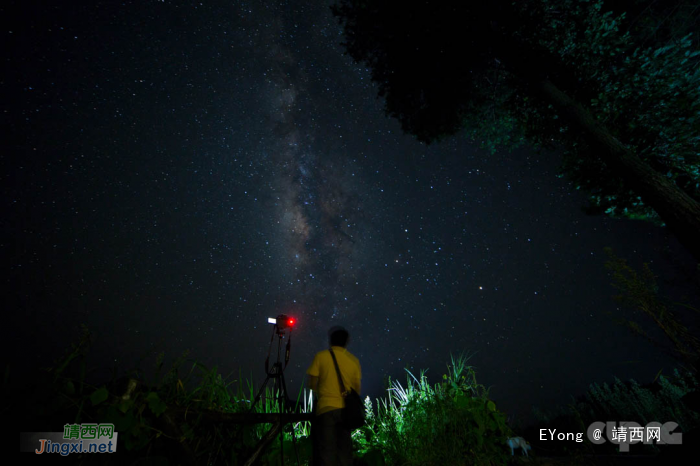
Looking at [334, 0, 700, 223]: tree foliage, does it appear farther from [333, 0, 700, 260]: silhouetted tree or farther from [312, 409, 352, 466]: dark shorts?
[312, 409, 352, 466]: dark shorts

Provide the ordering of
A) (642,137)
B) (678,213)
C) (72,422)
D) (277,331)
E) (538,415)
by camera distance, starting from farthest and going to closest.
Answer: (538,415), (642,137), (277,331), (678,213), (72,422)

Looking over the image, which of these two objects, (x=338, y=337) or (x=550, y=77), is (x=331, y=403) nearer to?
(x=338, y=337)

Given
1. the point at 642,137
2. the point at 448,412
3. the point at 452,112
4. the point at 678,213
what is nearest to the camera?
the point at 448,412

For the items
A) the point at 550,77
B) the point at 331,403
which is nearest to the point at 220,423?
the point at 331,403

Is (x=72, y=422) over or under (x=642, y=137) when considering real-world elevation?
under

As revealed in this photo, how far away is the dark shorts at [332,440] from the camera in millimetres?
2764

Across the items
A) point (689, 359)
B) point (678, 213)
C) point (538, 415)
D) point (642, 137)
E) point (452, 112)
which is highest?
point (452, 112)

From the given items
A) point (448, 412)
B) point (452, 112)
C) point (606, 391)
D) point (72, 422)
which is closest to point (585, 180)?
point (452, 112)

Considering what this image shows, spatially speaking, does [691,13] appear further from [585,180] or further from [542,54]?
[585,180]

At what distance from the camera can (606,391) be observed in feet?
18.9

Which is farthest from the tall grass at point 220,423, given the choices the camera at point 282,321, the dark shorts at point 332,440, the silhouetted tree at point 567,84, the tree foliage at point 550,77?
the tree foliage at point 550,77

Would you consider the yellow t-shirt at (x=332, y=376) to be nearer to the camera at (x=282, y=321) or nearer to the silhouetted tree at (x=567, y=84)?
the camera at (x=282, y=321)

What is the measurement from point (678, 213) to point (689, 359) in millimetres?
2405

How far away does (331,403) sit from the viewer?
9.71 feet
